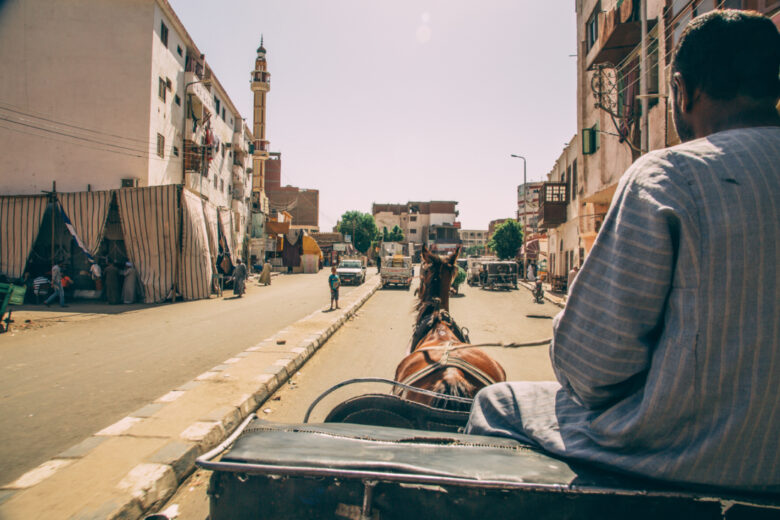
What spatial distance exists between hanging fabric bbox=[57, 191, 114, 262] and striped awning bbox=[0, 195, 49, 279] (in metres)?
0.82

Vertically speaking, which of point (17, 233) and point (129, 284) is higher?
point (17, 233)

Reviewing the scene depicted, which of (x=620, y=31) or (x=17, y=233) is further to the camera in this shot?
(x=17, y=233)

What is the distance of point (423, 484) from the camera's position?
1.12 metres

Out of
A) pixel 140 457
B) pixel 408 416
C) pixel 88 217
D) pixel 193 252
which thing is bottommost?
pixel 140 457

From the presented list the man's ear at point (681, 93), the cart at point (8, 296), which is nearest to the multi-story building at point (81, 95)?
the cart at point (8, 296)

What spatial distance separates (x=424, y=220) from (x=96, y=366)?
91.2 metres

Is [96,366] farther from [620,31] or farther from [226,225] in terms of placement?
[620,31]

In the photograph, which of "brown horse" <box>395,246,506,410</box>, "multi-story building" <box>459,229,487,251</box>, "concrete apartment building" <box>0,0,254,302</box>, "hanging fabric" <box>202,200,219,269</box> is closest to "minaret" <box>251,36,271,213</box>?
"concrete apartment building" <box>0,0,254,302</box>

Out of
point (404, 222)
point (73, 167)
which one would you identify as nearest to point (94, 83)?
point (73, 167)

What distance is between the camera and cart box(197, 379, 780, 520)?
40.9 inches

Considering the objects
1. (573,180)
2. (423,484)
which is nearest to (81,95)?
(573,180)

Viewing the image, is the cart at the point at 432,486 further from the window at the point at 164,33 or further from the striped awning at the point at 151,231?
the window at the point at 164,33

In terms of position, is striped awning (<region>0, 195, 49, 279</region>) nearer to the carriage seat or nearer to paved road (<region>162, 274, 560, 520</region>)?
paved road (<region>162, 274, 560, 520</region>)

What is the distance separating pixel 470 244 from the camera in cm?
12556
